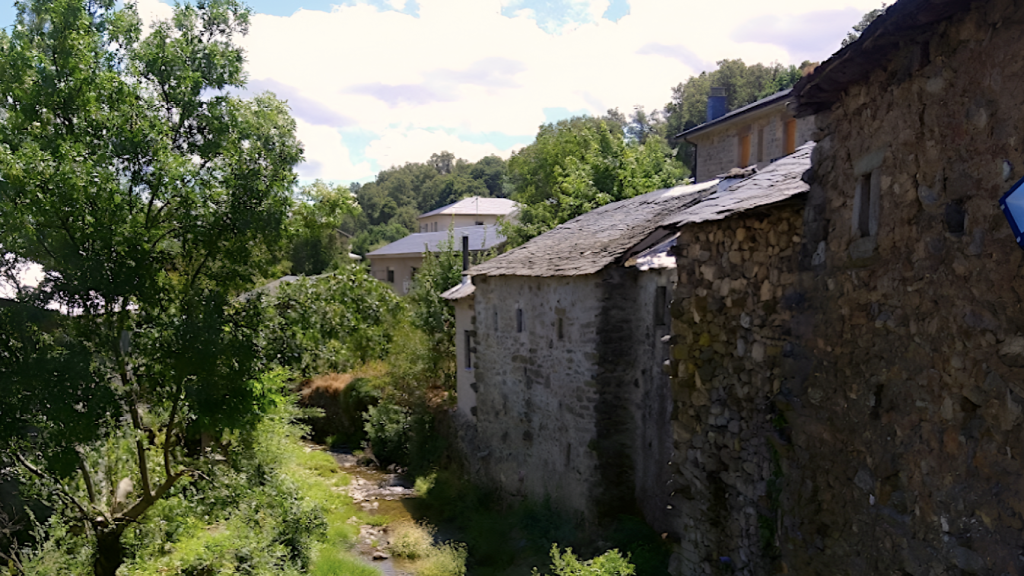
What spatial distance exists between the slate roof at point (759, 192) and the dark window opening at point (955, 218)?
1.45 metres

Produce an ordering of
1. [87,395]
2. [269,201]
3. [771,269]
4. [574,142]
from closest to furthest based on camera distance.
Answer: [771,269], [87,395], [269,201], [574,142]

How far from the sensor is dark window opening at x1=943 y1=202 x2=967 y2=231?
3.19 m

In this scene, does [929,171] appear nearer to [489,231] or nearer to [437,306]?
[437,306]

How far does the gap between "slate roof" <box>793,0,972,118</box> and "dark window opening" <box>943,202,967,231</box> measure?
0.85m

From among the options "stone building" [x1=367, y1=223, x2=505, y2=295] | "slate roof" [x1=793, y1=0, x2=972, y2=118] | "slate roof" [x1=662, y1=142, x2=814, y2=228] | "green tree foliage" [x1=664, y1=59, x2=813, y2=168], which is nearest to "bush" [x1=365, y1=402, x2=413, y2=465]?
"slate roof" [x1=662, y1=142, x2=814, y2=228]

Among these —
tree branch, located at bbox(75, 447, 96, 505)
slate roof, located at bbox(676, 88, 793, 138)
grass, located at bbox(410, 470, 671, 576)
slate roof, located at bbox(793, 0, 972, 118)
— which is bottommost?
grass, located at bbox(410, 470, 671, 576)

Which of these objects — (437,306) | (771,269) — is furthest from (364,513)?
(771,269)

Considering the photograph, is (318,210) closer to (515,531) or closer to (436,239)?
(515,531)

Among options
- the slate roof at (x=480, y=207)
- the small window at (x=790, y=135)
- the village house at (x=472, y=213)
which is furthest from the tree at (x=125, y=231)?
the slate roof at (x=480, y=207)

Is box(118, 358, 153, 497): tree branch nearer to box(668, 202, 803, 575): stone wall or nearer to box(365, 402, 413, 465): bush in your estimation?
box(668, 202, 803, 575): stone wall

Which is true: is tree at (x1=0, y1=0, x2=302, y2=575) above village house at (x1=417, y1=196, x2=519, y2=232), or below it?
below

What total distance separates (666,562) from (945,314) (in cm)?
680

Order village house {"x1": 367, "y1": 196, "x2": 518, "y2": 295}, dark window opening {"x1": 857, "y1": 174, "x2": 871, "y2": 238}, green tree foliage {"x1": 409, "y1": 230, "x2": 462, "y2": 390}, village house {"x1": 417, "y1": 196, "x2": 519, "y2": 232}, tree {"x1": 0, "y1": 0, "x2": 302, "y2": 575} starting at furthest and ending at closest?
1. village house {"x1": 417, "y1": 196, "x2": 519, "y2": 232}
2. village house {"x1": 367, "y1": 196, "x2": 518, "y2": 295}
3. green tree foliage {"x1": 409, "y1": 230, "x2": 462, "y2": 390}
4. tree {"x1": 0, "y1": 0, "x2": 302, "y2": 575}
5. dark window opening {"x1": 857, "y1": 174, "x2": 871, "y2": 238}

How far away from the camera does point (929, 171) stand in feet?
11.2
